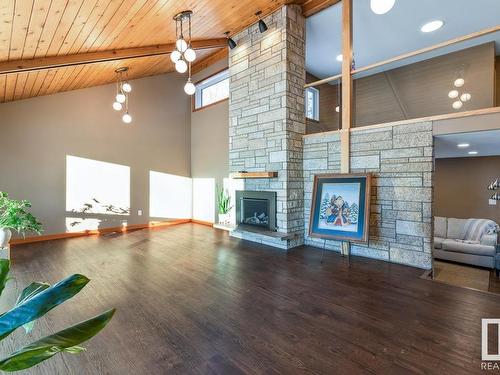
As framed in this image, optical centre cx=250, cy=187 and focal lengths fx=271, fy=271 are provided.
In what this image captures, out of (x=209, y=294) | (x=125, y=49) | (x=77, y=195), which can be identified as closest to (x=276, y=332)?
(x=209, y=294)

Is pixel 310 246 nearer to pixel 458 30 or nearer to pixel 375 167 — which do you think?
pixel 375 167

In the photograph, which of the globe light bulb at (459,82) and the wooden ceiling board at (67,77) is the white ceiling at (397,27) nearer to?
the globe light bulb at (459,82)

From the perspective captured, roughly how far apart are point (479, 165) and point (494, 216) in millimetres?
1269

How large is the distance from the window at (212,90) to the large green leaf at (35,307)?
6485mm

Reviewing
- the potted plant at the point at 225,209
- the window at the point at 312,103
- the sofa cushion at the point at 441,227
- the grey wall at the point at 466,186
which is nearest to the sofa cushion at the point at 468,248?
the sofa cushion at the point at 441,227

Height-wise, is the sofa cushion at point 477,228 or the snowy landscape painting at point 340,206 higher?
the snowy landscape painting at point 340,206

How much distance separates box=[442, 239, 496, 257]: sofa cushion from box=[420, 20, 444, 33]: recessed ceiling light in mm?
4231

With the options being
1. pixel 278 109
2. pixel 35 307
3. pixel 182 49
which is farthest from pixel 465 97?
pixel 35 307

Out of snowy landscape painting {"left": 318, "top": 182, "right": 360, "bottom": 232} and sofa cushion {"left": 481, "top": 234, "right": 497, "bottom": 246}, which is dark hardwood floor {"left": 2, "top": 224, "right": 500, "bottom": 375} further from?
sofa cushion {"left": 481, "top": 234, "right": 497, "bottom": 246}

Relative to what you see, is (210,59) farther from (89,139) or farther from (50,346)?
(50,346)

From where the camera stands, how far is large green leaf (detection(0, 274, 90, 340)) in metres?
0.69

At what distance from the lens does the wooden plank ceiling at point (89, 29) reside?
2871mm

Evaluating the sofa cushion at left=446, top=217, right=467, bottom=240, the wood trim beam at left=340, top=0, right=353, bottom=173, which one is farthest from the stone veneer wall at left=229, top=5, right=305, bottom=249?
the sofa cushion at left=446, top=217, right=467, bottom=240

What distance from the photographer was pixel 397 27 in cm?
507
